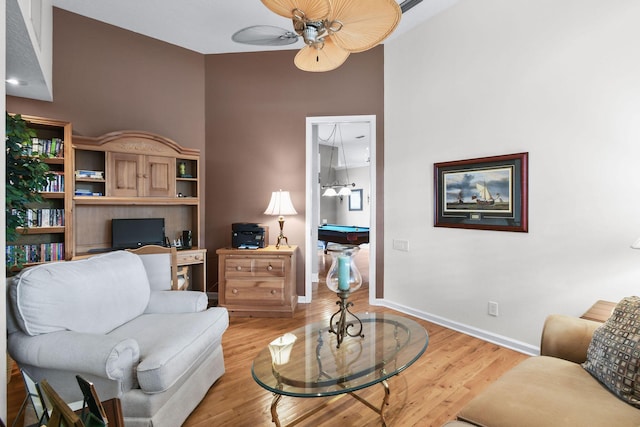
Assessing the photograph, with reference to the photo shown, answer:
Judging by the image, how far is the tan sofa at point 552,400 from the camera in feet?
4.06

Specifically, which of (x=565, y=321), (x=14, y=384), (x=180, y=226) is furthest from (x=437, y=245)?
(x=14, y=384)

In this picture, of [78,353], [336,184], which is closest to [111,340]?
[78,353]

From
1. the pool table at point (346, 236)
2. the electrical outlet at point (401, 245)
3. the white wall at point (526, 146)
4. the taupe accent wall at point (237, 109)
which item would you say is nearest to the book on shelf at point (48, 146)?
the taupe accent wall at point (237, 109)

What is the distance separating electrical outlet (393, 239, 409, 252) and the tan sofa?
7.03ft

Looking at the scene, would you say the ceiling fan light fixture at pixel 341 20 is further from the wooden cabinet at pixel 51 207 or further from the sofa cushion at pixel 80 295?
the wooden cabinet at pixel 51 207

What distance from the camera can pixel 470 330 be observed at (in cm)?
320

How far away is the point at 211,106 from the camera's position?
174 inches

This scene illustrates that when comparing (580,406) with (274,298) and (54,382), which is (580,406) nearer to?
(54,382)

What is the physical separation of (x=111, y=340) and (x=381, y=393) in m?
1.65

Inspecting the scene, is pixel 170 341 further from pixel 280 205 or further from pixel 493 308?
pixel 493 308

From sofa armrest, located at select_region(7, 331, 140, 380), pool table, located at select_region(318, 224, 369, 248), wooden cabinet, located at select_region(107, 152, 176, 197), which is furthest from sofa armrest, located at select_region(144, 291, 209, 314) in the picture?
pool table, located at select_region(318, 224, 369, 248)

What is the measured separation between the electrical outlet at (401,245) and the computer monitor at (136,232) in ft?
9.03

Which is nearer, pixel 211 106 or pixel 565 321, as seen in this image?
pixel 565 321

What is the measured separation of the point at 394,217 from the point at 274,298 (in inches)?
66.8
